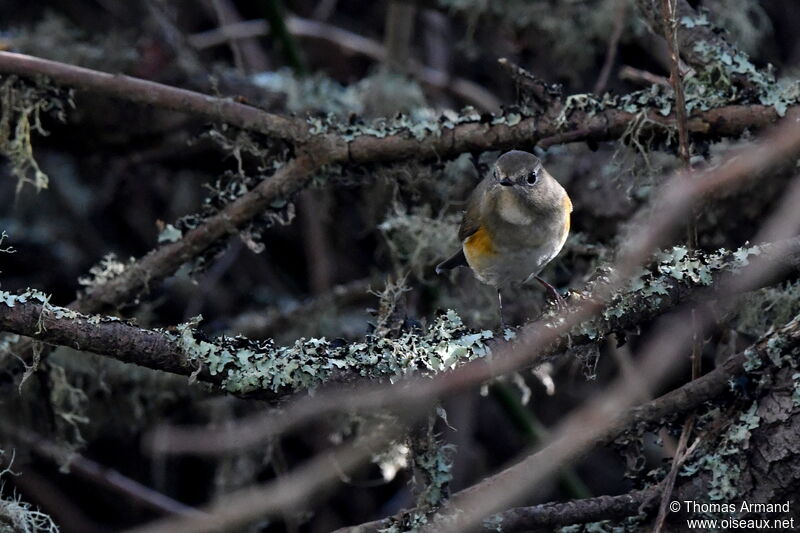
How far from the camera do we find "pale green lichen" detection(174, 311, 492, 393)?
206 cm

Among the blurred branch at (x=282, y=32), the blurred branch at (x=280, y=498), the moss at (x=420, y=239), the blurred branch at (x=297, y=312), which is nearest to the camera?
the blurred branch at (x=280, y=498)

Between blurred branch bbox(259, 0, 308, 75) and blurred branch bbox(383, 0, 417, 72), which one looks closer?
blurred branch bbox(259, 0, 308, 75)

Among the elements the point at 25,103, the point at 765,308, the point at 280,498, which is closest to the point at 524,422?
the point at 765,308

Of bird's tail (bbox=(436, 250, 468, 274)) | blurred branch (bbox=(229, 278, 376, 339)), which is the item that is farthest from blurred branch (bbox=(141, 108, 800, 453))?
blurred branch (bbox=(229, 278, 376, 339))

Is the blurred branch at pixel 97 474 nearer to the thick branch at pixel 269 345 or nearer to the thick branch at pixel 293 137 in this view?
the thick branch at pixel 293 137

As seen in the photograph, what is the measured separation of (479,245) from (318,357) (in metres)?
1.00

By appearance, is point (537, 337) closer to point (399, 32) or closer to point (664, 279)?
point (664, 279)

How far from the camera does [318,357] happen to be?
2.12m

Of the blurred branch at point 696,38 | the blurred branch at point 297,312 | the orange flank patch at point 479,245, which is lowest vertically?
the orange flank patch at point 479,245

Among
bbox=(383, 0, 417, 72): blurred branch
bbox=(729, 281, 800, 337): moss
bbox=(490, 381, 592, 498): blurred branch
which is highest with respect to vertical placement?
bbox=(383, 0, 417, 72): blurred branch

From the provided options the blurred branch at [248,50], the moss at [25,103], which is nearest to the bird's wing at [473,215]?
the moss at [25,103]

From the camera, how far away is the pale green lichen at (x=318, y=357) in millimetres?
2059

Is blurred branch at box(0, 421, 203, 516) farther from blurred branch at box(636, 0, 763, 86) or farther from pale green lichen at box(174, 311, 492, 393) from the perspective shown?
blurred branch at box(636, 0, 763, 86)

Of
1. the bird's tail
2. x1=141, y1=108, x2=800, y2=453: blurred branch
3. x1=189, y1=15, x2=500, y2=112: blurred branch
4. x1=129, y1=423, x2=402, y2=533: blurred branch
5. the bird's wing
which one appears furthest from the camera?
x1=189, y1=15, x2=500, y2=112: blurred branch
